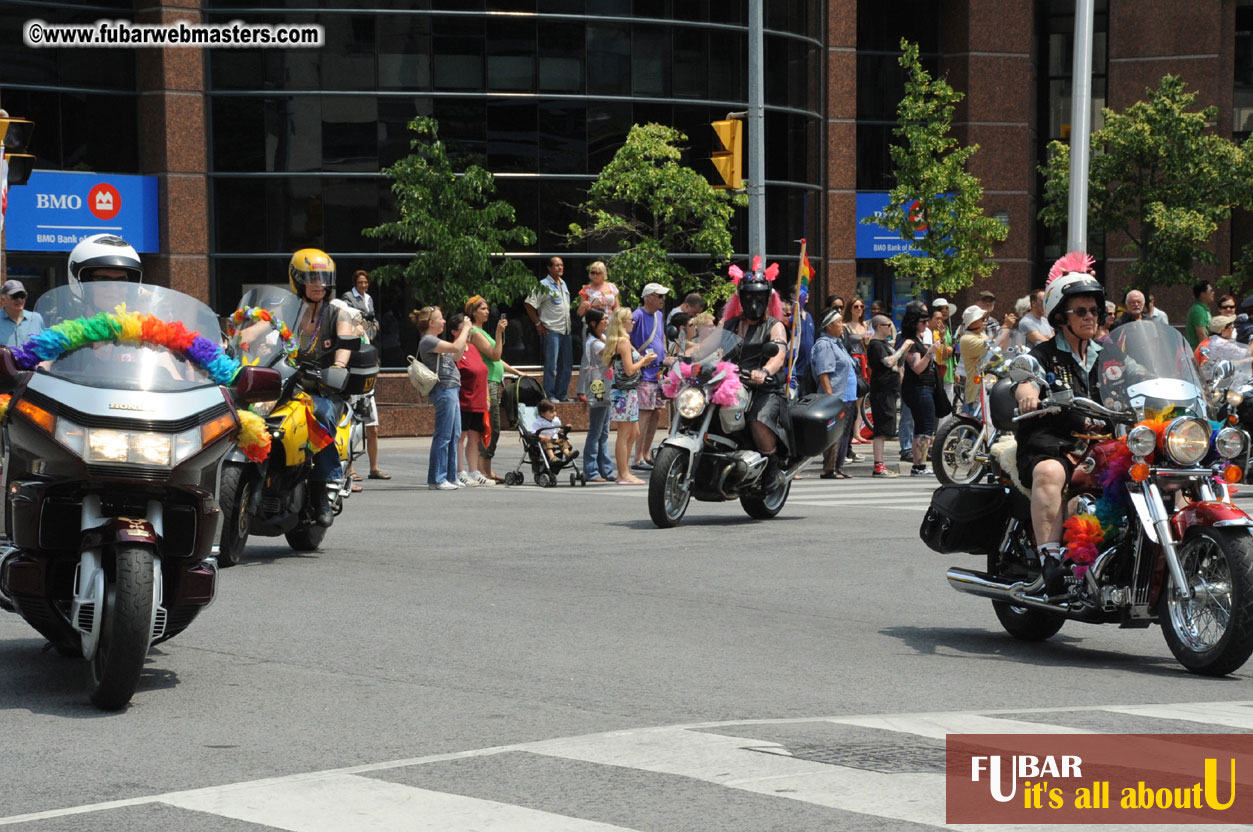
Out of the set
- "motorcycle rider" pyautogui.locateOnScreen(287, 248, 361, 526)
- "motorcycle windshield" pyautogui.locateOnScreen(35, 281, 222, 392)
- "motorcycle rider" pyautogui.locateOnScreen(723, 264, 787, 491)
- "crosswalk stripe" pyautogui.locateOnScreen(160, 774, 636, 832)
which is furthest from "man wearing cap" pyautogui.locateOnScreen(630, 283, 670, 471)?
"crosswalk stripe" pyautogui.locateOnScreen(160, 774, 636, 832)

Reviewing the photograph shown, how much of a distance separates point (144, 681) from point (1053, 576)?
410cm

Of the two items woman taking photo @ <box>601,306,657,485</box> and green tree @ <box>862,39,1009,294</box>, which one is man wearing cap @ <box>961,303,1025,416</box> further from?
green tree @ <box>862,39,1009,294</box>

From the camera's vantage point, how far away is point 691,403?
14.6 metres

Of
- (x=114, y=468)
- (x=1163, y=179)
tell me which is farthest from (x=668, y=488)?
(x=1163, y=179)

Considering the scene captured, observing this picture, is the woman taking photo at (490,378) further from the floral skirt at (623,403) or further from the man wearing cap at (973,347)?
the man wearing cap at (973,347)

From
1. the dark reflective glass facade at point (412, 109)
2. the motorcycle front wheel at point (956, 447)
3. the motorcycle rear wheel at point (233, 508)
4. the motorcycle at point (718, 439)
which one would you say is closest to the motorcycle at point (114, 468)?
the motorcycle rear wheel at point (233, 508)

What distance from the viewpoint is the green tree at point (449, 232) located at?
25.6m

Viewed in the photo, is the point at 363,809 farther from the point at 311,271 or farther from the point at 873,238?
the point at 873,238

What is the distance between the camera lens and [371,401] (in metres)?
17.9

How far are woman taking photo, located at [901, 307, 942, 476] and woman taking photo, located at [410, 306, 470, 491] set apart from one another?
5220mm

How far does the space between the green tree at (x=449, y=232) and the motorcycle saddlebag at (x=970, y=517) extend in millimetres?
16764

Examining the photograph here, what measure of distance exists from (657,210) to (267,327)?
50.7 feet

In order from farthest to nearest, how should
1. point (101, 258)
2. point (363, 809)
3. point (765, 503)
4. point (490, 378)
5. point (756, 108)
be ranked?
point (756, 108) < point (490, 378) < point (765, 503) < point (101, 258) < point (363, 809)

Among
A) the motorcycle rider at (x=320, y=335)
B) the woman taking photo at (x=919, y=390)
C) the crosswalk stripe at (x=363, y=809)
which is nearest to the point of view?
the crosswalk stripe at (x=363, y=809)
